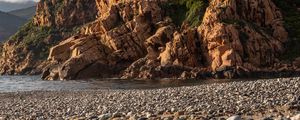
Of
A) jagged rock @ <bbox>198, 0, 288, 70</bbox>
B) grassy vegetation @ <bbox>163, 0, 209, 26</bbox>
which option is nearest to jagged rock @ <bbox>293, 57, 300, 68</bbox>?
jagged rock @ <bbox>198, 0, 288, 70</bbox>

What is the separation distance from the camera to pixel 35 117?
2912 cm

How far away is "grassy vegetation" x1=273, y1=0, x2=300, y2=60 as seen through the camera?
108062 millimetres

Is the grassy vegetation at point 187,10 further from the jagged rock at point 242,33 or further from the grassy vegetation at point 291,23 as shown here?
the grassy vegetation at point 291,23

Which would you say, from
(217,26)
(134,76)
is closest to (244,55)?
(217,26)

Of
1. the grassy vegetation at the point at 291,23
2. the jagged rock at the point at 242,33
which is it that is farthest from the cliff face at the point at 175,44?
the grassy vegetation at the point at 291,23

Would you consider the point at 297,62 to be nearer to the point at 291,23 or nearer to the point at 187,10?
the point at 291,23

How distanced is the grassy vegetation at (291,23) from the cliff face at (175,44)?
163 centimetres

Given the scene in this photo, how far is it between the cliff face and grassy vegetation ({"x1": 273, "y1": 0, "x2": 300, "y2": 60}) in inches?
64.0

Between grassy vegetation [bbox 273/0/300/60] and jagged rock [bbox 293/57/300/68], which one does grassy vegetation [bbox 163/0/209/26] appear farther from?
jagged rock [bbox 293/57/300/68]

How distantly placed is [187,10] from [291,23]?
30.4 meters

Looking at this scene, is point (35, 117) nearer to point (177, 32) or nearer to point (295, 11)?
point (177, 32)

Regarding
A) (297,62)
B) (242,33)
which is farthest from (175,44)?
(297,62)

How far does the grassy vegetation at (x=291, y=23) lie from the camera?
108062mm

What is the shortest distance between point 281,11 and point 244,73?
119ft
